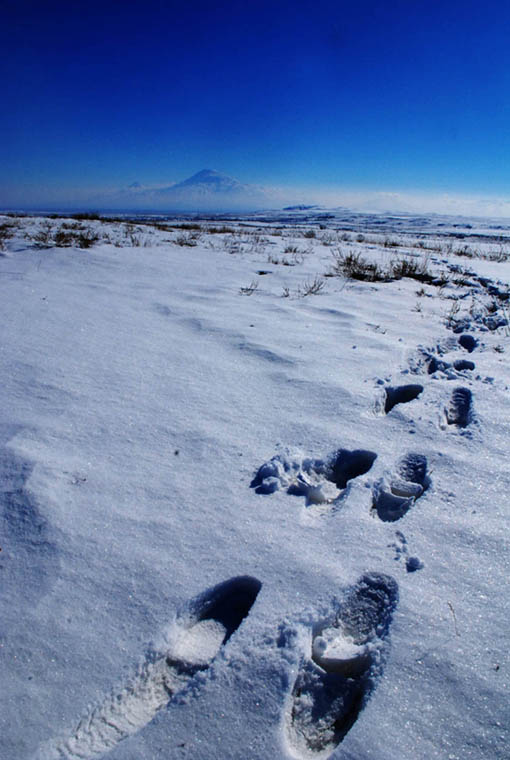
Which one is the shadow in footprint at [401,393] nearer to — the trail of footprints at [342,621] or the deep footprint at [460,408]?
the deep footprint at [460,408]

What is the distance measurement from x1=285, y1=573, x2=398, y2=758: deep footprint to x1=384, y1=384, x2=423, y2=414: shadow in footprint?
109 cm

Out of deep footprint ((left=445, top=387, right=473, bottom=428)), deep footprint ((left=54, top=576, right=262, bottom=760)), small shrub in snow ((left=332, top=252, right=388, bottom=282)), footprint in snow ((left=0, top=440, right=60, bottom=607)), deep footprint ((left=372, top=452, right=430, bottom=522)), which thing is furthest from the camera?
small shrub in snow ((left=332, top=252, right=388, bottom=282))

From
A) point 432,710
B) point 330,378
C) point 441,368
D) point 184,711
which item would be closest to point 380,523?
point 432,710

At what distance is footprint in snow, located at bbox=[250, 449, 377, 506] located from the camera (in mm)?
1329

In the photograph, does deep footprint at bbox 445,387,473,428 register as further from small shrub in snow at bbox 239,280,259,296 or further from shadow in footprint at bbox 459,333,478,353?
small shrub in snow at bbox 239,280,259,296

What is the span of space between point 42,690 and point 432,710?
76 cm

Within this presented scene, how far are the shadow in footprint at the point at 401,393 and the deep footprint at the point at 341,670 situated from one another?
1091 mm

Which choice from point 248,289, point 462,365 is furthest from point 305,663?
point 248,289

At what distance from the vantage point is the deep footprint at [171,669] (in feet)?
2.44

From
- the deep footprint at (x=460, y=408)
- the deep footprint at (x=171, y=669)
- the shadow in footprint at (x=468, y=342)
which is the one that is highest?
the shadow in footprint at (x=468, y=342)

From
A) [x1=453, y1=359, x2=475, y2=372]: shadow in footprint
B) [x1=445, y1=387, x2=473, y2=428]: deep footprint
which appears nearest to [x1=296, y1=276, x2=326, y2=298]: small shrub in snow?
[x1=453, y1=359, x2=475, y2=372]: shadow in footprint

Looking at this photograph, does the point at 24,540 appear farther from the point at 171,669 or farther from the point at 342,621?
the point at 342,621

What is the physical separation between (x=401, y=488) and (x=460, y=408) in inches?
29.0

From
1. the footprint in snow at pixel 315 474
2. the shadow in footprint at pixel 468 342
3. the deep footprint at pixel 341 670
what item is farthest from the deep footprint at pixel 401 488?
the shadow in footprint at pixel 468 342
